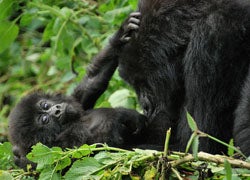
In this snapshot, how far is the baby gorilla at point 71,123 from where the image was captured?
3.81 m

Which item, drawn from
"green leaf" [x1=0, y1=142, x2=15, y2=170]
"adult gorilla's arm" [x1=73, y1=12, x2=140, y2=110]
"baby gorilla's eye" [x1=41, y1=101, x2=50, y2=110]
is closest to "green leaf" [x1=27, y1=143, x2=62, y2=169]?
"green leaf" [x1=0, y1=142, x2=15, y2=170]

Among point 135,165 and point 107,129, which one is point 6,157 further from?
point 135,165

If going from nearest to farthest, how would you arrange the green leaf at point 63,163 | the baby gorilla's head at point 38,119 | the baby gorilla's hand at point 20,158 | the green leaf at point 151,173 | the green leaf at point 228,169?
the green leaf at point 228,169
the green leaf at point 151,173
the green leaf at point 63,163
the baby gorilla's hand at point 20,158
the baby gorilla's head at point 38,119

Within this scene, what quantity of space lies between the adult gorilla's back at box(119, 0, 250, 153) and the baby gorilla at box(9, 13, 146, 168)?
11 centimetres

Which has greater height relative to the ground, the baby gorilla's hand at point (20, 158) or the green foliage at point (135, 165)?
the green foliage at point (135, 165)

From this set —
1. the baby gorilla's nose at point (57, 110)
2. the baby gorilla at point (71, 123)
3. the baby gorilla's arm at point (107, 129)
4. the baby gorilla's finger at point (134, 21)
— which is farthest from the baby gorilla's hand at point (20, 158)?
the baby gorilla's finger at point (134, 21)

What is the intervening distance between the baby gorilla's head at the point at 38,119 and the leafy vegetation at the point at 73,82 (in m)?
0.12

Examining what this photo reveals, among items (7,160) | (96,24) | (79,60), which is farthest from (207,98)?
(79,60)

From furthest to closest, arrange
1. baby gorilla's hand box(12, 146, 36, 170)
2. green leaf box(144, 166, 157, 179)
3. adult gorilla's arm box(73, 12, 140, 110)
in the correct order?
1. adult gorilla's arm box(73, 12, 140, 110)
2. baby gorilla's hand box(12, 146, 36, 170)
3. green leaf box(144, 166, 157, 179)

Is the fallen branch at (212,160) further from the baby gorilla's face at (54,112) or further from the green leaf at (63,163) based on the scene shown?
the baby gorilla's face at (54,112)

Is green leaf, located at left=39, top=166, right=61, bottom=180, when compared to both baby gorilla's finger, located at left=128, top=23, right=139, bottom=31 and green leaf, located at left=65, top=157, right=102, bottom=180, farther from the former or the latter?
baby gorilla's finger, located at left=128, top=23, right=139, bottom=31

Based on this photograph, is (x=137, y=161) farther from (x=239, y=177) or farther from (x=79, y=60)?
(x=79, y=60)

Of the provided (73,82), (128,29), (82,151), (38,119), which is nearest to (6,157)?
(38,119)

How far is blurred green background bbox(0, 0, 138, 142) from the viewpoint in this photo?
4.84 metres
